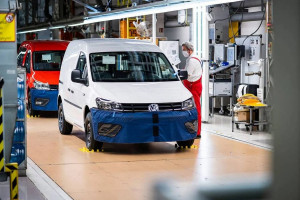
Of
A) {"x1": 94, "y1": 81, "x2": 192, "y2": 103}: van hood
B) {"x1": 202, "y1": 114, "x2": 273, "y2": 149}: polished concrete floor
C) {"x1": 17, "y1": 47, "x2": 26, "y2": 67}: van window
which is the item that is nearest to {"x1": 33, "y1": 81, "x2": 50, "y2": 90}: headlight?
{"x1": 17, "y1": 47, "x2": 26, "y2": 67}: van window

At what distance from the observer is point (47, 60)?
55.2 feet

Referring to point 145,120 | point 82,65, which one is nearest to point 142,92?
point 145,120

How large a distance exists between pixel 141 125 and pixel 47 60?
7.63 metres

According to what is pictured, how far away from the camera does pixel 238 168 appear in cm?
896

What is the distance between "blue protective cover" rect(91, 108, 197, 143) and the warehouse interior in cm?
2

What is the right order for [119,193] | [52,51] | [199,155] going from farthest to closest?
[52,51] < [199,155] < [119,193]

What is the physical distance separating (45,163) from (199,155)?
2.56 metres

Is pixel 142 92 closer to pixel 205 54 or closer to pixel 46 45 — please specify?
pixel 205 54

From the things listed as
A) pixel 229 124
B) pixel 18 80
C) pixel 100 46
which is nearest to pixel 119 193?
pixel 18 80

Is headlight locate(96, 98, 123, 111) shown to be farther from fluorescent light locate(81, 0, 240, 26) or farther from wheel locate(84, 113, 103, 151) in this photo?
fluorescent light locate(81, 0, 240, 26)

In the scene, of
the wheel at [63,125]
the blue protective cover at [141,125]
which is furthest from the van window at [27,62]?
the blue protective cover at [141,125]

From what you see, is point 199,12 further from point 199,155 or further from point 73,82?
point 199,155

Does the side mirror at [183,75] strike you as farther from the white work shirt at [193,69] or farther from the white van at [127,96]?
the white work shirt at [193,69]

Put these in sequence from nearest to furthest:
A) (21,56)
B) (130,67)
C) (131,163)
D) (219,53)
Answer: (131,163) < (130,67) < (219,53) < (21,56)
